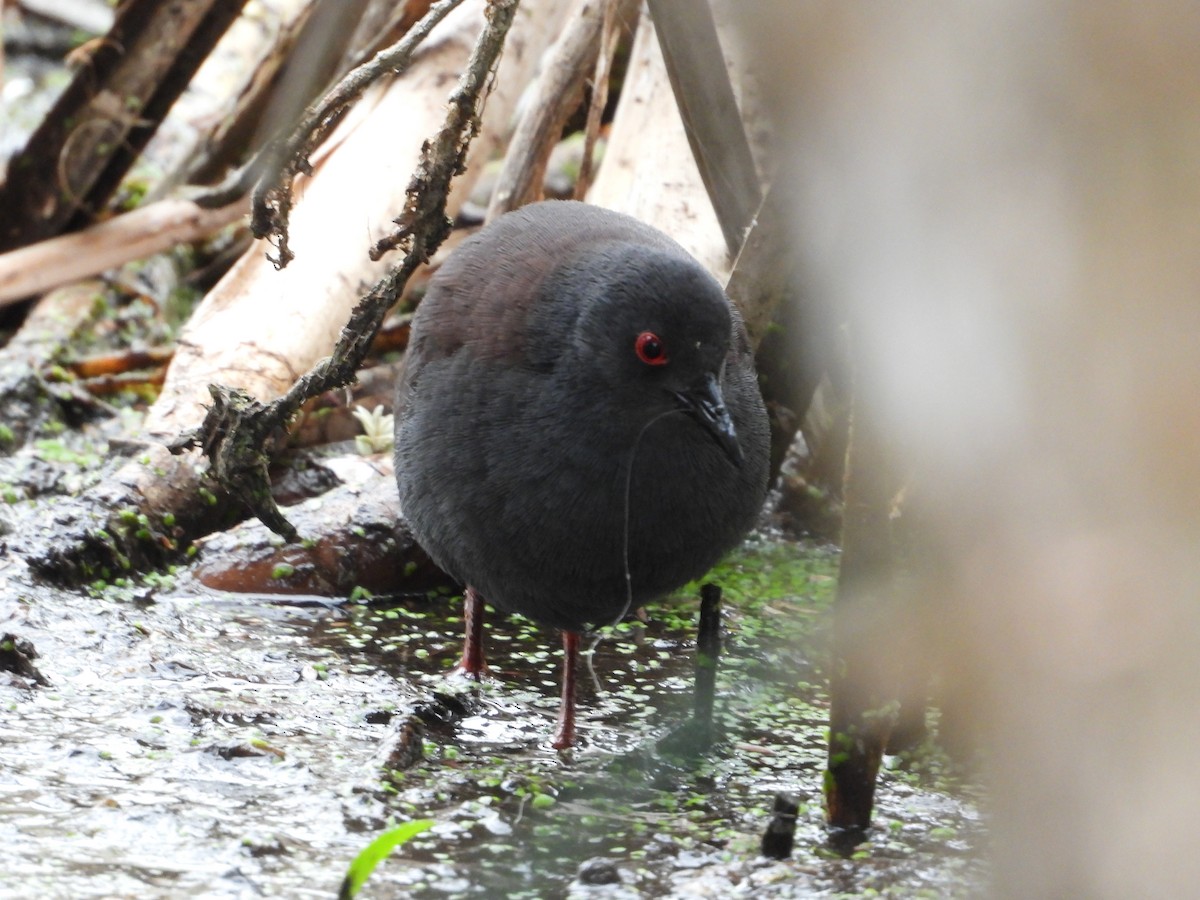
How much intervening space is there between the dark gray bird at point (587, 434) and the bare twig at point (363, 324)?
0.25 m

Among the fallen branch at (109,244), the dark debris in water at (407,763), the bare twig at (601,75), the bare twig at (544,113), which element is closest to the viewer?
the dark debris in water at (407,763)

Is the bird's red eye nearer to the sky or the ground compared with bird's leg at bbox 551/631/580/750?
nearer to the sky

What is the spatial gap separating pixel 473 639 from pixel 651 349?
54.8 inches

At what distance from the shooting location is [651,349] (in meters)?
3.43

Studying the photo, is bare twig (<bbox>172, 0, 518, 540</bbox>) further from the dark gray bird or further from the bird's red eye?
the bird's red eye

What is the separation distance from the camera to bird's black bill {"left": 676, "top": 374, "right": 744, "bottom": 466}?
11.3ft

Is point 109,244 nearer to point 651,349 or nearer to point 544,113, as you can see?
point 544,113

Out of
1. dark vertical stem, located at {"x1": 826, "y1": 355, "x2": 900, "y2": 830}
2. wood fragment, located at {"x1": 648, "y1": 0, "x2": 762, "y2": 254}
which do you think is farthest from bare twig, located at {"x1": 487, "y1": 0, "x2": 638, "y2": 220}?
dark vertical stem, located at {"x1": 826, "y1": 355, "x2": 900, "y2": 830}

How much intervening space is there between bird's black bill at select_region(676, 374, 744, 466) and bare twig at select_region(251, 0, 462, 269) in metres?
1.11

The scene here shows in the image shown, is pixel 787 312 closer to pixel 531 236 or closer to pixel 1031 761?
pixel 531 236

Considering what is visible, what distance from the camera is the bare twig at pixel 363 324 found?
11.5 feet

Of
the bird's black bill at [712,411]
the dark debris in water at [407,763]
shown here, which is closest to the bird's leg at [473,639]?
the dark debris in water at [407,763]

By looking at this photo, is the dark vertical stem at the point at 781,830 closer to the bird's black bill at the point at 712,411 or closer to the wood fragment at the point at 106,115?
the bird's black bill at the point at 712,411

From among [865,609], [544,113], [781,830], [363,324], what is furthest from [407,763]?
[544,113]
